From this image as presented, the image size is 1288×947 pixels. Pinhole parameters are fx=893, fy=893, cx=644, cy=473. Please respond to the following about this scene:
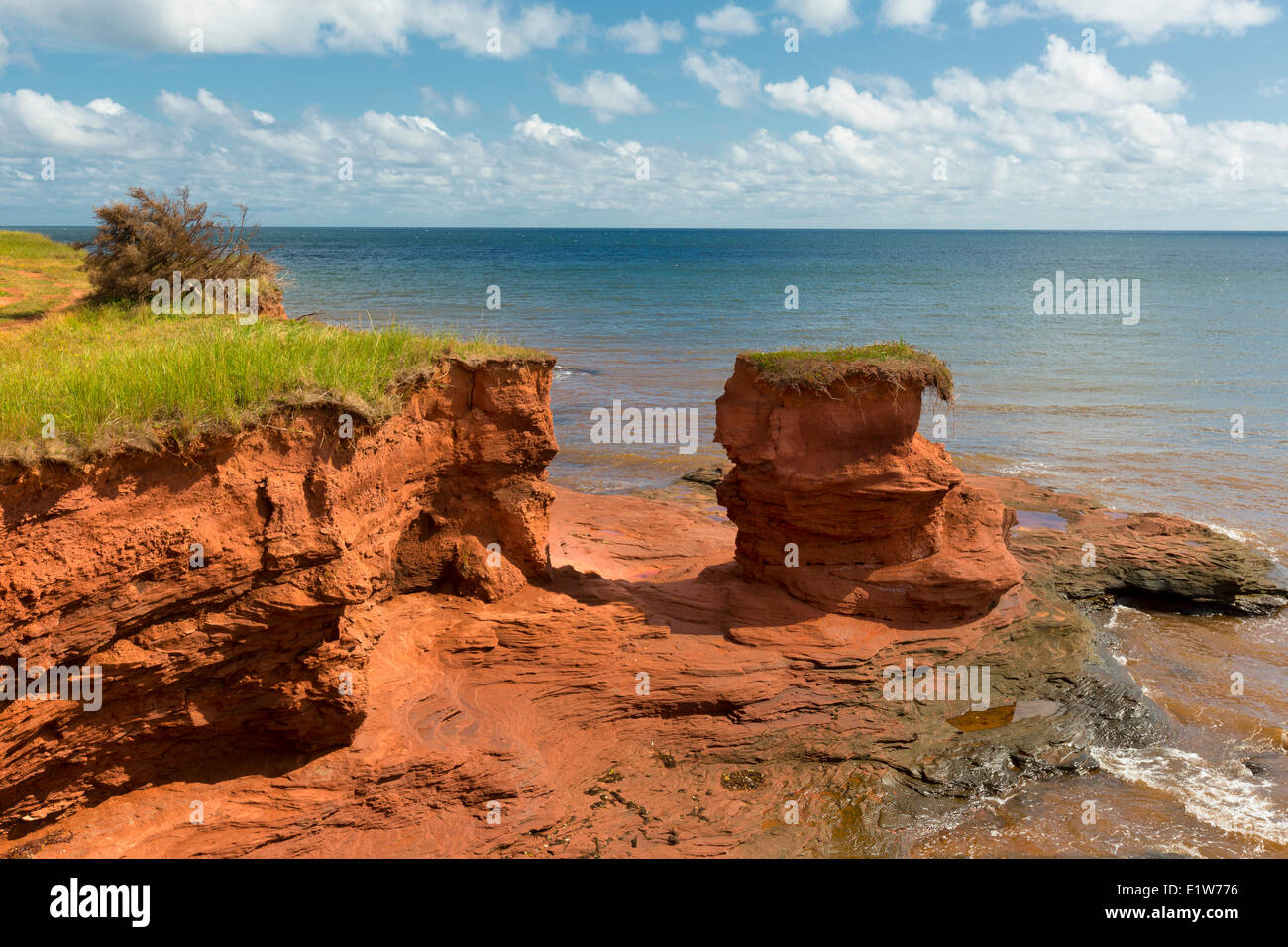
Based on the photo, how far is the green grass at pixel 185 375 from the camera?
605 cm

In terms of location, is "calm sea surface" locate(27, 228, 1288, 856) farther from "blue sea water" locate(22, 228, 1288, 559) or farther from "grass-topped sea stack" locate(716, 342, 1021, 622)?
"grass-topped sea stack" locate(716, 342, 1021, 622)

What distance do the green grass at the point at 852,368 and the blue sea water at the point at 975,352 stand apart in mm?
8348

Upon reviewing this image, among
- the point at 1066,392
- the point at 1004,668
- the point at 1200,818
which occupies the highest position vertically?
the point at 1066,392

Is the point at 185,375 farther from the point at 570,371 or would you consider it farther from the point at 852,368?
the point at 570,371

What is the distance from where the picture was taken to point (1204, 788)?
8641 millimetres

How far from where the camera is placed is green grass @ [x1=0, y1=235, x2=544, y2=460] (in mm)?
6047

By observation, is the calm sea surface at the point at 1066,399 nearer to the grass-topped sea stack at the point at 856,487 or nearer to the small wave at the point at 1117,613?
the small wave at the point at 1117,613

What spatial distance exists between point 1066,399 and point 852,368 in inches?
806

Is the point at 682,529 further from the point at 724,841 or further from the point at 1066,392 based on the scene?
the point at 1066,392

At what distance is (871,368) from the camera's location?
9.68 metres

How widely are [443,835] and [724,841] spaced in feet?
7.70

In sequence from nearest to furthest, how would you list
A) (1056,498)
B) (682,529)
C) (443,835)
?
(443,835) < (682,529) < (1056,498)

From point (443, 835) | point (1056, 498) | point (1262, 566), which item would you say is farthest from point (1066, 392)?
point (443, 835)

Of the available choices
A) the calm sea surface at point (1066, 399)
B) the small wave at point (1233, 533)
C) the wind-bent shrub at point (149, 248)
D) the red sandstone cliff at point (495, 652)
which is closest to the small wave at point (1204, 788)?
the calm sea surface at point (1066, 399)
